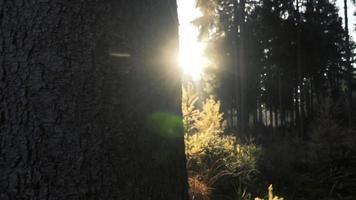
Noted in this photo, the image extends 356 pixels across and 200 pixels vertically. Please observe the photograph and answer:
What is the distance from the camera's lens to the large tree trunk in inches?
43.0

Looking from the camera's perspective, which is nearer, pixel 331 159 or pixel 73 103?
pixel 73 103

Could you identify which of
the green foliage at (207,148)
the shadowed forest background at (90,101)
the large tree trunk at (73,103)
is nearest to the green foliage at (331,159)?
the green foliage at (207,148)

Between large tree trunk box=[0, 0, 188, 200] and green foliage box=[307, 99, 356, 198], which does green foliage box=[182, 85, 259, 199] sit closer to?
green foliage box=[307, 99, 356, 198]

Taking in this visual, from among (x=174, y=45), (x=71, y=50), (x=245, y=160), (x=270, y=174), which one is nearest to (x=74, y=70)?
(x=71, y=50)

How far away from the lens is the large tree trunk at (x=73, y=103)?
3.58ft

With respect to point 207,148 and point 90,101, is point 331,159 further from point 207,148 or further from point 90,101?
point 90,101

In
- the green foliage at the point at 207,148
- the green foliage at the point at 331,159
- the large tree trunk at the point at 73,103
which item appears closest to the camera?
the large tree trunk at the point at 73,103

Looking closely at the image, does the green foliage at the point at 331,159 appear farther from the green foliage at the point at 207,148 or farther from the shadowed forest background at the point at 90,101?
the shadowed forest background at the point at 90,101

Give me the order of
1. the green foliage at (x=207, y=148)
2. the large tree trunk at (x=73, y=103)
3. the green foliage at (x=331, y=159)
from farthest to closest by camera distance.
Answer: the green foliage at (x=331, y=159) → the green foliage at (x=207, y=148) → the large tree trunk at (x=73, y=103)

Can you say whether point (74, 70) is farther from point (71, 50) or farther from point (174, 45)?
point (174, 45)

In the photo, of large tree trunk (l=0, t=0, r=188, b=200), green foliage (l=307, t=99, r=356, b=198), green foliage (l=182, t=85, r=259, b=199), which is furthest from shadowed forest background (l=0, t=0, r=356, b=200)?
green foliage (l=307, t=99, r=356, b=198)

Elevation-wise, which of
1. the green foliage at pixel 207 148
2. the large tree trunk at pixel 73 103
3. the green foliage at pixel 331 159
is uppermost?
the large tree trunk at pixel 73 103

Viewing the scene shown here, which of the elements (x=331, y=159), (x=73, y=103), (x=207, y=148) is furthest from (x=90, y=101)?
(x=331, y=159)

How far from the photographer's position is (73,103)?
43.6 inches
